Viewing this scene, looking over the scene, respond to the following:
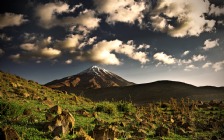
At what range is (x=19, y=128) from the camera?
8.19 m

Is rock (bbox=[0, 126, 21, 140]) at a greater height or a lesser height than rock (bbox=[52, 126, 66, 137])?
greater

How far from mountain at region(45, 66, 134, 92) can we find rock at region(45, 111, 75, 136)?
163 feet

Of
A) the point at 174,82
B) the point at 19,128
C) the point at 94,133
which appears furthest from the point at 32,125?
the point at 174,82

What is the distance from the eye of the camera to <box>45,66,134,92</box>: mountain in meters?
62.5

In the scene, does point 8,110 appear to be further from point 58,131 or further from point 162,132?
point 162,132

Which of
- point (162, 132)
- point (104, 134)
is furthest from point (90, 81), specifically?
point (104, 134)

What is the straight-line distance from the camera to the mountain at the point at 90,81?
62494 millimetres

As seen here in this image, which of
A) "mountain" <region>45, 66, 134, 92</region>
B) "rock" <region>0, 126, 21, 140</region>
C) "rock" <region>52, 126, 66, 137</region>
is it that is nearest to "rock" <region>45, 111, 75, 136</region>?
"rock" <region>52, 126, 66, 137</region>

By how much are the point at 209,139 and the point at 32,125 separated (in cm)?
643

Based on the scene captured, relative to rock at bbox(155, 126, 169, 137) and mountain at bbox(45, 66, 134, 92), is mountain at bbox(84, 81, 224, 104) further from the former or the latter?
rock at bbox(155, 126, 169, 137)

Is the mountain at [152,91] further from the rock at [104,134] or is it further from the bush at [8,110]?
the rock at [104,134]

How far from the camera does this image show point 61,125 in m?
8.16

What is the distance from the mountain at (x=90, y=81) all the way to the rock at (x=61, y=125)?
4982cm

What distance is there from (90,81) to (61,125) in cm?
6057
